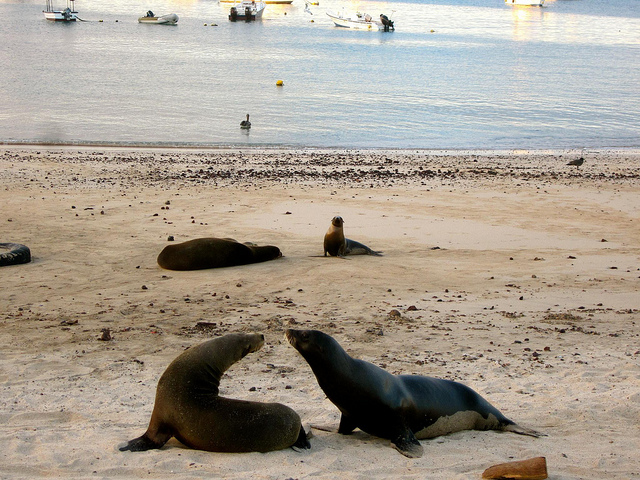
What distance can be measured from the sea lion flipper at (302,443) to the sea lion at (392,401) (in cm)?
28

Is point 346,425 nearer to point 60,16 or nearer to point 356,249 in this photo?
point 356,249

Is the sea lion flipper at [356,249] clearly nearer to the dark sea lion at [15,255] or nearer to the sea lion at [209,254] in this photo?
the sea lion at [209,254]

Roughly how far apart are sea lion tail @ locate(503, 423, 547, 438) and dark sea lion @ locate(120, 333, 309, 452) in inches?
54.9

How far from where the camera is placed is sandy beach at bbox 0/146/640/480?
4.39 meters

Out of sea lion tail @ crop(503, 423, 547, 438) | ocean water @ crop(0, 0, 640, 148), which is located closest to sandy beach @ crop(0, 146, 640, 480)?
sea lion tail @ crop(503, 423, 547, 438)

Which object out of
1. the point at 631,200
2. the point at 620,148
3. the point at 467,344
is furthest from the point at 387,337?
the point at 620,148

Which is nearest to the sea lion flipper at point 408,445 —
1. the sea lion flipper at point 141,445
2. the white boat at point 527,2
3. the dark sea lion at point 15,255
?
the sea lion flipper at point 141,445

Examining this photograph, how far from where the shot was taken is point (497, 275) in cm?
927

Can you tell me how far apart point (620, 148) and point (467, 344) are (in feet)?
71.8

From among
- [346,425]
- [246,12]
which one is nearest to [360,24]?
[246,12]

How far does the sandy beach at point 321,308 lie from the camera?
14.4ft

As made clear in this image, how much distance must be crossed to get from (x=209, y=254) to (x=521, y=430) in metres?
5.57

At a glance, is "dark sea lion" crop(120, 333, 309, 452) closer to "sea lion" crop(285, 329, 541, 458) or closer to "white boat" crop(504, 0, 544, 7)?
"sea lion" crop(285, 329, 541, 458)

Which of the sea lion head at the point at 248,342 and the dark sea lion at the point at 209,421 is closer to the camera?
the dark sea lion at the point at 209,421
